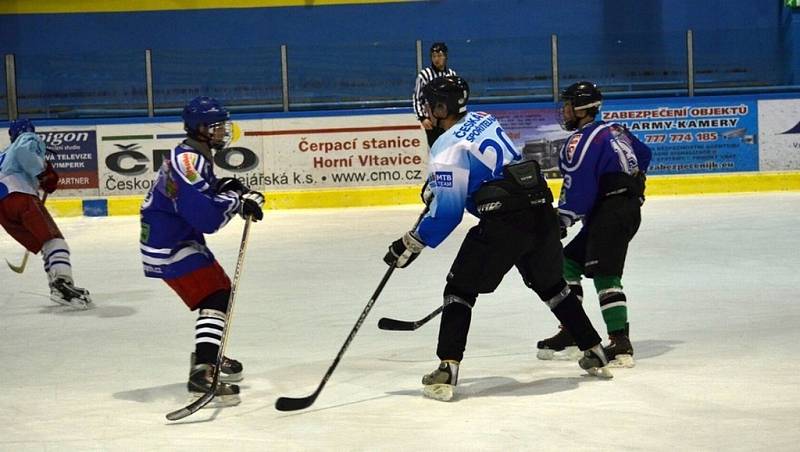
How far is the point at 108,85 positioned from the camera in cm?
1334

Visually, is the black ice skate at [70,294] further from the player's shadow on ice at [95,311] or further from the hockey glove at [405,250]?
the hockey glove at [405,250]

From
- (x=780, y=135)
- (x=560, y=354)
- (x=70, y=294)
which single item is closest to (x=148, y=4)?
(x=780, y=135)

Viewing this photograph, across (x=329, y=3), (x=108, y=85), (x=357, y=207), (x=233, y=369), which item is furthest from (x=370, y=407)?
(x=329, y=3)

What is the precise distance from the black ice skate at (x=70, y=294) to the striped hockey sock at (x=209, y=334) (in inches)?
108

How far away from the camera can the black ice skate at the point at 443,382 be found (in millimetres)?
4582

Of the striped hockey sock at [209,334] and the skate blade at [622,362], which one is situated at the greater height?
the striped hockey sock at [209,334]

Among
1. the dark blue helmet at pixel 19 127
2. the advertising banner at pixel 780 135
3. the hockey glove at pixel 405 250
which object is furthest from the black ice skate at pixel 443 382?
the advertising banner at pixel 780 135

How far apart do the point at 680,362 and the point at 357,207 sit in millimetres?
7665

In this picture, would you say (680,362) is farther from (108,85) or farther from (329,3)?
(329,3)

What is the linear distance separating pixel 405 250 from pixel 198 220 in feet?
2.59

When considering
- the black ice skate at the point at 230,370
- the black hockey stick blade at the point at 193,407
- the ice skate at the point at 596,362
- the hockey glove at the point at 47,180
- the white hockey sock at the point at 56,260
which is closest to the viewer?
the black hockey stick blade at the point at 193,407

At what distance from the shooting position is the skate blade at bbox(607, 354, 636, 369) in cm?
511

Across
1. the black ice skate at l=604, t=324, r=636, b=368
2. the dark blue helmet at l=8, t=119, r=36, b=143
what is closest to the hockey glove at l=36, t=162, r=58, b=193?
the dark blue helmet at l=8, t=119, r=36, b=143

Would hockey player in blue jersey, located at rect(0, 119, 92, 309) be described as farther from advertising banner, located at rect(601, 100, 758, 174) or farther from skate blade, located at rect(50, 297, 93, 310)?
advertising banner, located at rect(601, 100, 758, 174)
